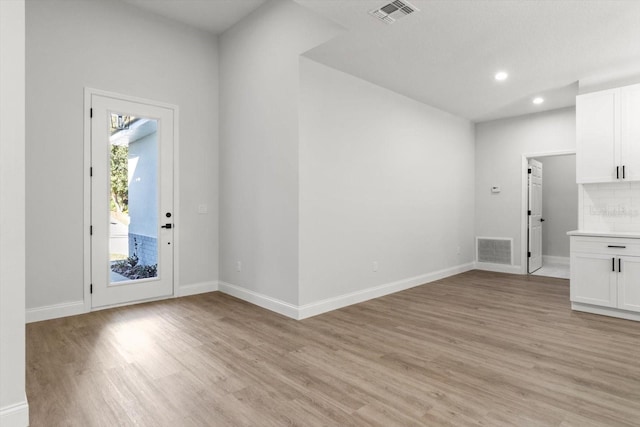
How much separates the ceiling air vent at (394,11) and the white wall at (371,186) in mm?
1074

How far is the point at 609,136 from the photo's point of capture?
4.32m

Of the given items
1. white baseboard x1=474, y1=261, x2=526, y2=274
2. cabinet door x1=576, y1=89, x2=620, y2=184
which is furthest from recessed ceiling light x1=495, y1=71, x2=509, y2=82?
white baseboard x1=474, y1=261, x2=526, y2=274

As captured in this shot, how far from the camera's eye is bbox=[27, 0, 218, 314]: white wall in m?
3.78

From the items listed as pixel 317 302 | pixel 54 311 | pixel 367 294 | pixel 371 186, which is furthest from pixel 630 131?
pixel 54 311

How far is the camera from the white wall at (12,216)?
1.87 m

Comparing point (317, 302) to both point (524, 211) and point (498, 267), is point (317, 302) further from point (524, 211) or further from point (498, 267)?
point (524, 211)

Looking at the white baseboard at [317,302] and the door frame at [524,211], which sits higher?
the door frame at [524,211]

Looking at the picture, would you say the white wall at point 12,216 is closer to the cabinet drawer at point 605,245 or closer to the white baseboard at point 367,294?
the white baseboard at point 367,294

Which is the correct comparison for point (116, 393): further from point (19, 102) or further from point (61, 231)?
point (61, 231)

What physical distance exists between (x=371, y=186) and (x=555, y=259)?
569 centimetres

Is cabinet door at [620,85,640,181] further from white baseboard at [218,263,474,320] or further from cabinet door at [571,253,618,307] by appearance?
white baseboard at [218,263,474,320]

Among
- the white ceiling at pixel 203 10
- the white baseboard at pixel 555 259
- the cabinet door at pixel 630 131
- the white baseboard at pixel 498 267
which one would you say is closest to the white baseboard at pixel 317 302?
the white baseboard at pixel 498 267

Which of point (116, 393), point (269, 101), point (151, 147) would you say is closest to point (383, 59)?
point (269, 101)

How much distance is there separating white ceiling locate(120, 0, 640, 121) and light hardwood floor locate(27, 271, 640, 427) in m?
3.00
